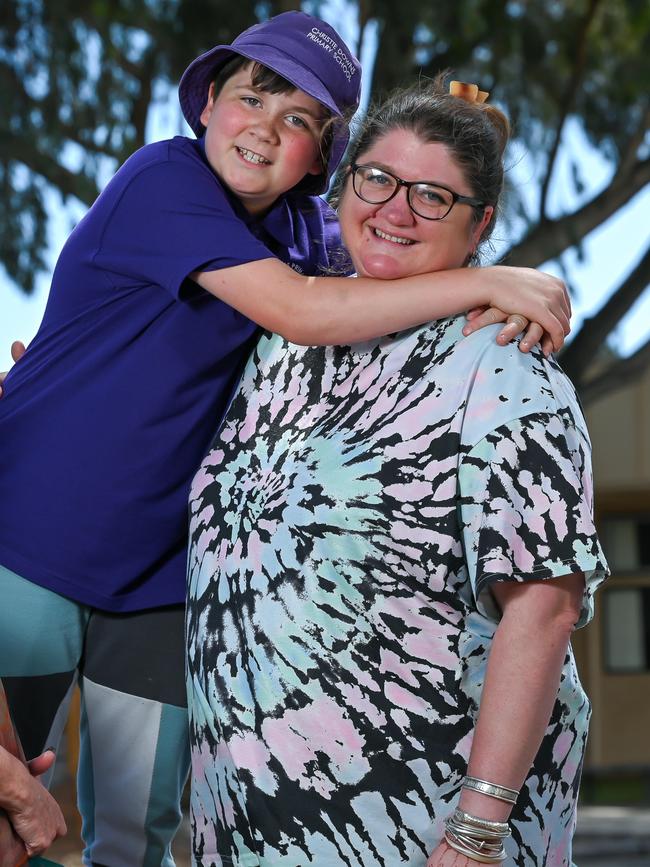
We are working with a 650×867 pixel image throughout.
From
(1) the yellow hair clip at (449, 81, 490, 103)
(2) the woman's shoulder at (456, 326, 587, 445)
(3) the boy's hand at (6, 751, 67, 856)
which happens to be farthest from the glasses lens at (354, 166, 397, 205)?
(3) the boy's hand at (6, 751, 67, 856)

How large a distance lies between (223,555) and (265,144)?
0.93m

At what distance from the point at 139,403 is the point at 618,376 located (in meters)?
7.81

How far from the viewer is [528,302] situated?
2375 mm

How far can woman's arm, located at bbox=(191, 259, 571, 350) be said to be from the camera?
241 cm

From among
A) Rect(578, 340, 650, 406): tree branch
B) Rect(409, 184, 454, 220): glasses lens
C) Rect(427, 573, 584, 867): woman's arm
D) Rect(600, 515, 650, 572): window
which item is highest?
Rect(409, 184, 454, 220): glasses lens

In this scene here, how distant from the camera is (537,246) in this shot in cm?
977

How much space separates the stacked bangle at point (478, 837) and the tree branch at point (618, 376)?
8.07 metres

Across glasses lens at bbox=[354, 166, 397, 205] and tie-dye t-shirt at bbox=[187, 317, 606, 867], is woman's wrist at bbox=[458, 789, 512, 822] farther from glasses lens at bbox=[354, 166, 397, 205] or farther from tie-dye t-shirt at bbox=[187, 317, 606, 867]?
glasses lens at bbox=[354, 166, 397, 205]

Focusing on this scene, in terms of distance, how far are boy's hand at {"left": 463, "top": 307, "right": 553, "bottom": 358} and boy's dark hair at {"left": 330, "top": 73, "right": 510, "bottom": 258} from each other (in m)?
0.29

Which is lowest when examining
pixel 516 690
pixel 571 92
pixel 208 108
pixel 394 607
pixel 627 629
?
pixel 627 629

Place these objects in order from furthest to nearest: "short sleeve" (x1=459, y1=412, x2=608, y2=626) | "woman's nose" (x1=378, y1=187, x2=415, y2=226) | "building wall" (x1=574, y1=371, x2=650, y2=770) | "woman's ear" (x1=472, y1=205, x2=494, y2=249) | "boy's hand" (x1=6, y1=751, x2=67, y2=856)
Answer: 1. "building wall" (x1=574, y1=371, x2=650, y2=770)
2. "woman's ear" (x1=472, y1=205, x2=494, y2=249)
3. "woman's nose" (x1=378, y1=187, x2=415, y2=226)
4. "boy's hand" (x1=6, y1=751, x2=67, y2=856)
5. "short sleeve" (x1=459, y1=412, x2=608, y2=626)

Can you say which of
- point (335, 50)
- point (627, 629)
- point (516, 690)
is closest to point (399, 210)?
point (335, 50)

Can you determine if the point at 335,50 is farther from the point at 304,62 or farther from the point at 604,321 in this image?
the point at 604,321

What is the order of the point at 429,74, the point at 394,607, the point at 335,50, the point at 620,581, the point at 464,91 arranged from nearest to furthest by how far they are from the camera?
1. the point at 394,607
2. the point at 464,91
3. the point at 335,50
4. the point at 429,74
5. the point at 620,581
